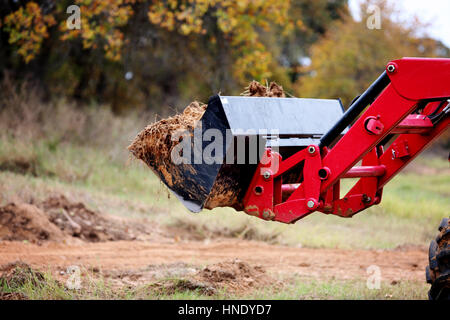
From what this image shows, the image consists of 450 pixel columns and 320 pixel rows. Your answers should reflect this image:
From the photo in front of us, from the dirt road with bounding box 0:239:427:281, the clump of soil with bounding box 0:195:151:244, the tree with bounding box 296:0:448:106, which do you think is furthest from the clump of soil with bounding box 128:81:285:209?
the tree with bounding box 296:0:448:106

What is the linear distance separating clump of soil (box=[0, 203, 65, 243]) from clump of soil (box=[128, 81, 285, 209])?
3.01m

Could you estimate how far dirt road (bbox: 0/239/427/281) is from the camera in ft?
19.6

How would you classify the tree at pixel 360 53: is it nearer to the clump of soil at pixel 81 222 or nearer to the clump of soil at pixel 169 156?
the clump of soil at pixel 81 222

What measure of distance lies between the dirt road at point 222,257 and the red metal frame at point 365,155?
6.17 feet

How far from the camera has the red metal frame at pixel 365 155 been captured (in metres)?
3.55

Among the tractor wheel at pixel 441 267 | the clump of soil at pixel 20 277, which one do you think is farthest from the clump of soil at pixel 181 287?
the tractor wheel at pixel 441 267

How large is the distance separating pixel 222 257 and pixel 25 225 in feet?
8.45

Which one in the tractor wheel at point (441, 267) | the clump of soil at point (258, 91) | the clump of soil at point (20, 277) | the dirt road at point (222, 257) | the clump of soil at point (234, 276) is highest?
the clump of soil at point (258, 91)

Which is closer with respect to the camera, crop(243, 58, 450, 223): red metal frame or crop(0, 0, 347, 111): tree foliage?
crop(243, 58, 450, 223): red metal frame

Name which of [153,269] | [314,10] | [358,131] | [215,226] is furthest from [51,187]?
[314,10]

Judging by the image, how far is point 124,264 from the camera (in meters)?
6.02

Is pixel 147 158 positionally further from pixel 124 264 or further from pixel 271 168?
pixel 124 264

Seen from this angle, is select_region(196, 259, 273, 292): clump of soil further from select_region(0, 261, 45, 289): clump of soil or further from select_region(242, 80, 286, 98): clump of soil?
select_region(242, 80, 286, 98): clump of soil

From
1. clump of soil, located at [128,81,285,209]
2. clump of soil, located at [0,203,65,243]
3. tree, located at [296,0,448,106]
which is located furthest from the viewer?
tree, located at [296,0,448,106]
